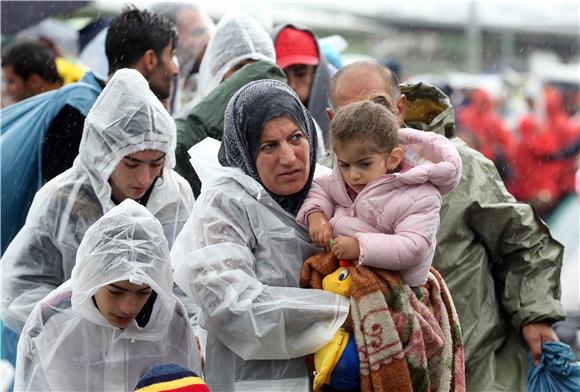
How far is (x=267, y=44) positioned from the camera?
640 centimetres

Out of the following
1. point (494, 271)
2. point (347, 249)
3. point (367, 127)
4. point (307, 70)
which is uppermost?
point (367, 127)

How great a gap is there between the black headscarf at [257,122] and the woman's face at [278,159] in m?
0.02

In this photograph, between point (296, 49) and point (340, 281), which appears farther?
point (296, 49)

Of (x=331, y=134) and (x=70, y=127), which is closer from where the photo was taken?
(x=331, y=134)

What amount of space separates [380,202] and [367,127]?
23cm

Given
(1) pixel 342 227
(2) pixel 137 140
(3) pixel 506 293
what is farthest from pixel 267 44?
(1) pixel 342 227

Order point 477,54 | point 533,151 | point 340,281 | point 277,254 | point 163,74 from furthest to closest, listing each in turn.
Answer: point 477,54, point 533,151, point 163,74, point 277,254, point 340,281

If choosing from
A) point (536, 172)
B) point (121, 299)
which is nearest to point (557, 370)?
point (121, 299)

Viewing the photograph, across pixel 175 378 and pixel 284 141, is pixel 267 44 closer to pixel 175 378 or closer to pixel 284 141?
pixel 284 141

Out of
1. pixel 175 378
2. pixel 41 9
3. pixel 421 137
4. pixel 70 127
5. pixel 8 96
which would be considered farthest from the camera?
pixel 41 9

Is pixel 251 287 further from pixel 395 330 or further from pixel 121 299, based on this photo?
pixel 121 299

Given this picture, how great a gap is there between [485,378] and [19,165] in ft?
7.98

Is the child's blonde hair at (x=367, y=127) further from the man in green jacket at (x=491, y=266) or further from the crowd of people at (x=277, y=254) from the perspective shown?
the man in green jacket at (x=491, y=266)

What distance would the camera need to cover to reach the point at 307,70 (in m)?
6.68
